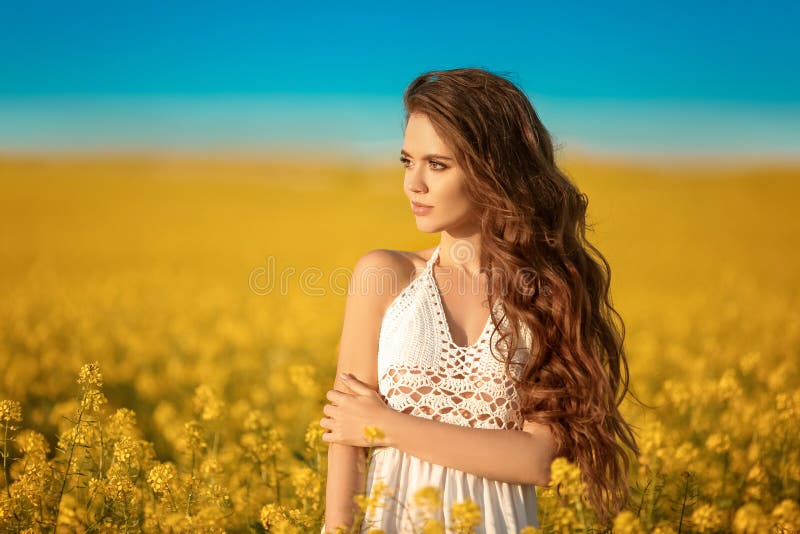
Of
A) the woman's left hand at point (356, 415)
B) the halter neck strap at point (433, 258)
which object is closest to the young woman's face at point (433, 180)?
the halter neck strap at point (433, 258)

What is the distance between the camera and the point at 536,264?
2430mm

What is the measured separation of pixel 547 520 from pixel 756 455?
121 centimetres

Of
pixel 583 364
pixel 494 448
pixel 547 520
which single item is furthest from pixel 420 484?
pixel 547 520

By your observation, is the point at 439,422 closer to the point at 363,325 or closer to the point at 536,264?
the point at 363,325

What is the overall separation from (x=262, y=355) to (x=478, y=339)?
4461mm

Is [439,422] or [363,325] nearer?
[439,422]

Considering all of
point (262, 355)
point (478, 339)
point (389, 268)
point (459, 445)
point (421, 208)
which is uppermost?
point (262, 355)

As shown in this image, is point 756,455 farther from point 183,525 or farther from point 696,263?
point 696,263

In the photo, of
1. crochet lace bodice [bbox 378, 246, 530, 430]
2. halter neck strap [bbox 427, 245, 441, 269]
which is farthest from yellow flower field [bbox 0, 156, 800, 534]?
halter neck strap [bbox 427, 245, 441, 269]

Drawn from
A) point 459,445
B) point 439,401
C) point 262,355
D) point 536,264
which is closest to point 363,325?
point 439,401

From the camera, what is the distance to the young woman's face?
232 cm

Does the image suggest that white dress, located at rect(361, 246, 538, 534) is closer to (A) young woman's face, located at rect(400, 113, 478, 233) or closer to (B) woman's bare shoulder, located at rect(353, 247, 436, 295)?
(B) woman's bare shoulder, located at rect(353, 247, 436, 295)

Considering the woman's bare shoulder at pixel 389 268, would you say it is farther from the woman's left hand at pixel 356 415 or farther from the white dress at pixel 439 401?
the woman's left hand at pixel 356 415

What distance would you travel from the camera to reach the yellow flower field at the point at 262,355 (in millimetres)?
2492
